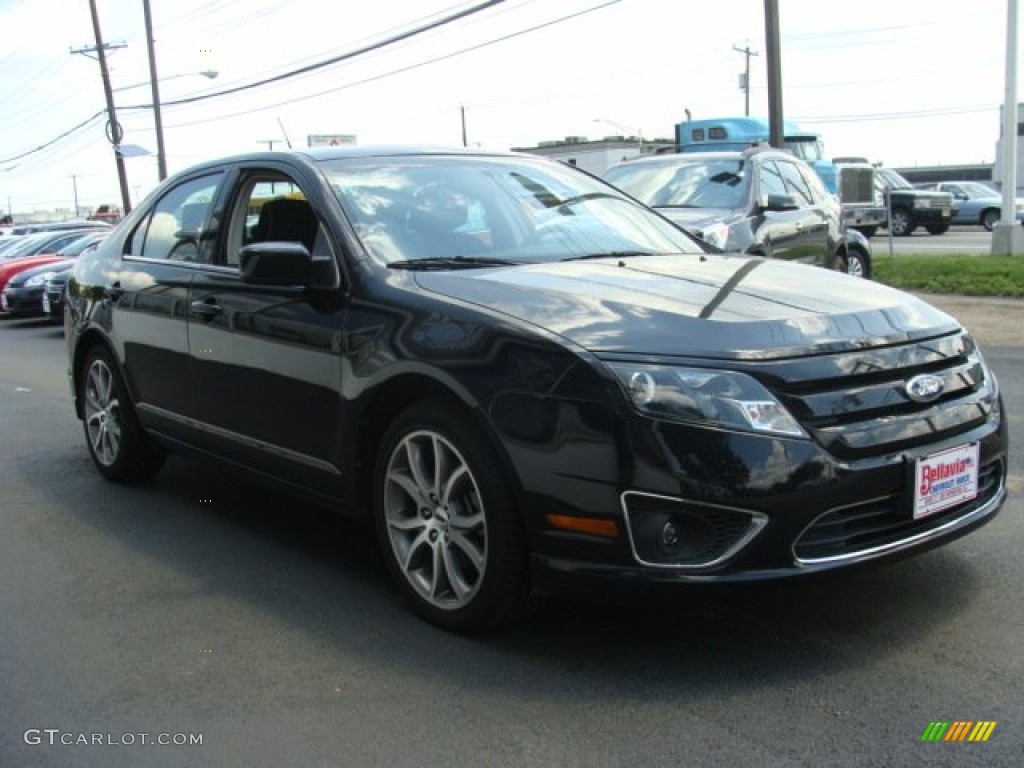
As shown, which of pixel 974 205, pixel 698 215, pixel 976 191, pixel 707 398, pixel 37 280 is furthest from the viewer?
pixel 976 191

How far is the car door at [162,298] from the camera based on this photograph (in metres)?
5.04

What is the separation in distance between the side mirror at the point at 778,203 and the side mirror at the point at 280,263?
6.12 meters

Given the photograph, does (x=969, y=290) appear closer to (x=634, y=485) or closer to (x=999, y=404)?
(x=999, y=404)

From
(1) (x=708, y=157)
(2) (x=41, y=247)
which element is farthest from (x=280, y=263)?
(2) (x=41, y=247)

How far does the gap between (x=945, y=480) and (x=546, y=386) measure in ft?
4.20

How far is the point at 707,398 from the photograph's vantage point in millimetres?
3119

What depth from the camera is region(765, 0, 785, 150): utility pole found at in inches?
650

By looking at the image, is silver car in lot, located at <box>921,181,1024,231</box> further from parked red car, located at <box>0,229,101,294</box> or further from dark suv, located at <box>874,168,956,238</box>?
parked red car, located at <box>0,229,101,294</box>

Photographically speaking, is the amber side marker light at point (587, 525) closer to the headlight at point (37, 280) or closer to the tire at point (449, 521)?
the tire at point (449, 521)

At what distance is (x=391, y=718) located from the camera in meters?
3.15

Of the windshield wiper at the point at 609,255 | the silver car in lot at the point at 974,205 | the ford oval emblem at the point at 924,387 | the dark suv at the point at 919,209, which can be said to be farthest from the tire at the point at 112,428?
the silver car in lot at the point at 974,205

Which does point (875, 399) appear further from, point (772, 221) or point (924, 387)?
point (772, 221)

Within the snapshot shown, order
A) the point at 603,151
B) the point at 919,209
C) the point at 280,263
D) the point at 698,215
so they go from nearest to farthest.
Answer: the point at 280,263 < the point at 698,215 < the point at 919,209 < the point at 603,151

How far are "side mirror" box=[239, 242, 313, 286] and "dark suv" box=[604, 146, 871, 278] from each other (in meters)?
5.34
